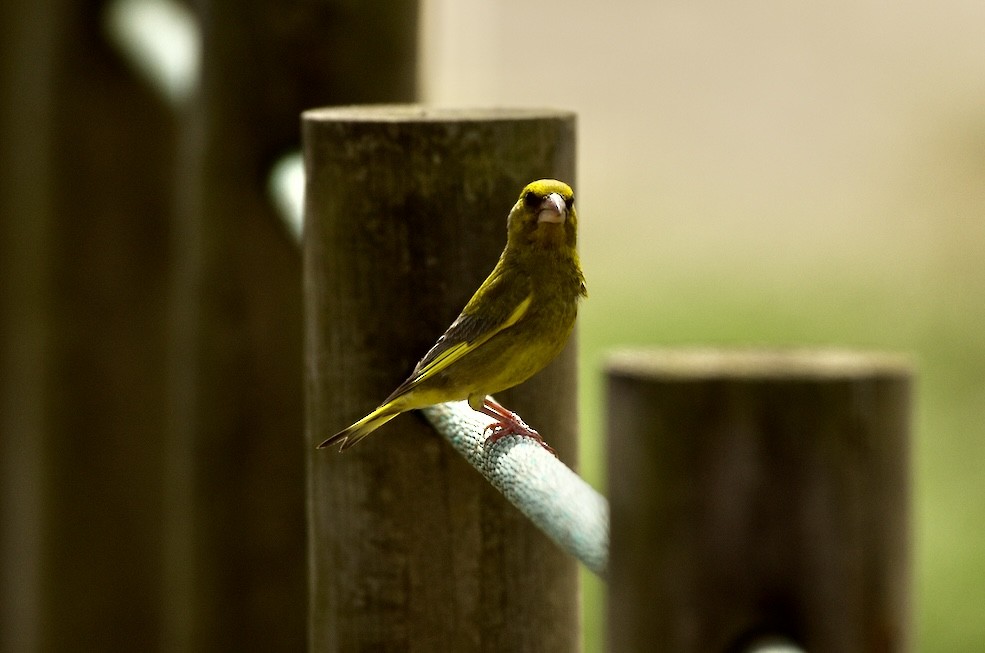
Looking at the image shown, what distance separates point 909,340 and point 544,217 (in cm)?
844

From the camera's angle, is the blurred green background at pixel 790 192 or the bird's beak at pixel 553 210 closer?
the bird's beak at pixel 553 210

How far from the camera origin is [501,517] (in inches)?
94.5

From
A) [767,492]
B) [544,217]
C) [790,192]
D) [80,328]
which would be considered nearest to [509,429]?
[544,217]

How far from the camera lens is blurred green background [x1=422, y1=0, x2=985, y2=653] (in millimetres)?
A: 8961

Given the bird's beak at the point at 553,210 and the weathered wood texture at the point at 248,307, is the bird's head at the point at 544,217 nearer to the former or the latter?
the bird's beak at the point at 553,210

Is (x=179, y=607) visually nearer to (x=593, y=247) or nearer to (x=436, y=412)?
(x=436, y=412)

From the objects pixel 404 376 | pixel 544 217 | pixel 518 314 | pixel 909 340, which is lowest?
pixel 909 340

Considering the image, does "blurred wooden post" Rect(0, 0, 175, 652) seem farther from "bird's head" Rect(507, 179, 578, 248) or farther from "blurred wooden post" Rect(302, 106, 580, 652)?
"bird's head" Rect(507, 179, 578, 248)

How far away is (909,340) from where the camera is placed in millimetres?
10133

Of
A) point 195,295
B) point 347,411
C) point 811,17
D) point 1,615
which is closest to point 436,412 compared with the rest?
point 347,411

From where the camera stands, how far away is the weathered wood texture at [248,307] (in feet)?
10.6

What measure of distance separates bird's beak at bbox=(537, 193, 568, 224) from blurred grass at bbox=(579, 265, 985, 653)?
4750 mm

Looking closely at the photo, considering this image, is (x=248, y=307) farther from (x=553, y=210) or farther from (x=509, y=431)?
(x=553, y=210)

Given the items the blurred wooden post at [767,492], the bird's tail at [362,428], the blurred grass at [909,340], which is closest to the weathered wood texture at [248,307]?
the bird's tail at [362,428]
